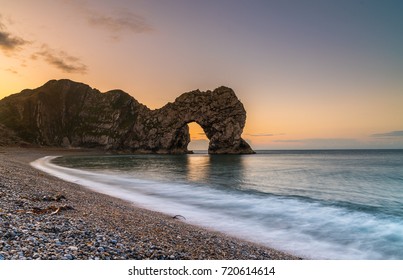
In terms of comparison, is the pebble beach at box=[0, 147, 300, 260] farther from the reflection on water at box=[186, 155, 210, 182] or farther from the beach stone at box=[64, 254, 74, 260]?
the reflection on water at box=[186, 155, 210, 182]

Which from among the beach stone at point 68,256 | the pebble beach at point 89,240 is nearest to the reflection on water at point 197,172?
the pebble beach at point 89,240

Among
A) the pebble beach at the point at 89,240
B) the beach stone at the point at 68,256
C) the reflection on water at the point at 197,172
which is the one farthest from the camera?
the reflection on water at the point at 197,172

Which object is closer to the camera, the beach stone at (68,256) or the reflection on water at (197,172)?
the beach stone at (68,256)

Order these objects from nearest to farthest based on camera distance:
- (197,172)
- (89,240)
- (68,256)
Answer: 1. (68,256)
2. (89,240)
3. (197,172)

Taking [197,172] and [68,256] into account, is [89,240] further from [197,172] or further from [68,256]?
[197,172]

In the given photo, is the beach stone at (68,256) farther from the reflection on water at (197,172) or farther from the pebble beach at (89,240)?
the reflection on water at (197,172)

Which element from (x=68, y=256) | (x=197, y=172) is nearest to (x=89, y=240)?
(x=68, y=256)

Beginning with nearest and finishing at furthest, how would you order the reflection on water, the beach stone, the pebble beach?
1. the beach stone
2. the pebble beach
3. the reflection on water

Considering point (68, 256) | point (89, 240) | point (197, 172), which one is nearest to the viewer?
point (68, 256)

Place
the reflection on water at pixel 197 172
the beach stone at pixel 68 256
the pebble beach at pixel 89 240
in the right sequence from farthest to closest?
the reflection on water at pixel 197 172, the pebble beach at pixel 89 240, the beach stone at pixel 68 256

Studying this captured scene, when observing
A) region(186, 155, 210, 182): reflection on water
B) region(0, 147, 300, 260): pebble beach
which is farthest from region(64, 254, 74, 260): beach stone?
region(186, 155, 210, 182): reflection on water

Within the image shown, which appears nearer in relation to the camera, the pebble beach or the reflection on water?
the pebble beach

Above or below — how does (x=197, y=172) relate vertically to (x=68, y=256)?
below
